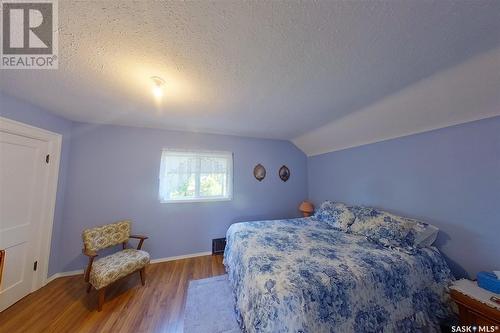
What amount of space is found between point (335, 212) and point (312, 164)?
147 centimetres

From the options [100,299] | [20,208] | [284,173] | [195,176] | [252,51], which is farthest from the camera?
[284,173]

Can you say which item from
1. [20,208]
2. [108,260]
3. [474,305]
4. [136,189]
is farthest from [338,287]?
[20,208]

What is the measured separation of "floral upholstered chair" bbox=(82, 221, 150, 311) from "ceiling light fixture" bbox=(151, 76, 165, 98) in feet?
6.20

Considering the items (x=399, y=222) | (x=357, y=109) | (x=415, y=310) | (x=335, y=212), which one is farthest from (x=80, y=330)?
(x=357, y=109)

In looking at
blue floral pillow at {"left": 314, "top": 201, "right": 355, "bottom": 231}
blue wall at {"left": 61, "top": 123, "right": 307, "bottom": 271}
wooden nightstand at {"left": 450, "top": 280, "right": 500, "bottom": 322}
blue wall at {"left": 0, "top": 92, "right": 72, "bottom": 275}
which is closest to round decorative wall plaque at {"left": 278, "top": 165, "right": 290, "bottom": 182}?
blue wall at {"left": 61, "top": 123, "right": 307, "bottom": 271}

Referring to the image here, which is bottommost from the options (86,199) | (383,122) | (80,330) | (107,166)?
(80,330)

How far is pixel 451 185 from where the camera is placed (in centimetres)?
186

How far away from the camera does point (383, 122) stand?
2.27 meters

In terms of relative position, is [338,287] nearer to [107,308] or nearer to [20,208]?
[107,308]

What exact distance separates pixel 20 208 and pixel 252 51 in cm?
302

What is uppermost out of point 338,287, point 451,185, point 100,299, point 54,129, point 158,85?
point 158,85

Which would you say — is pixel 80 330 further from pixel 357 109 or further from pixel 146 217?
pixel 357 109

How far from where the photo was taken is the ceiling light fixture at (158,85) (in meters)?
1.53

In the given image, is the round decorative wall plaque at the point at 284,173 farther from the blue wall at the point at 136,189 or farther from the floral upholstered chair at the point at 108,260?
the floral upholstered chair at the point at 108,260
